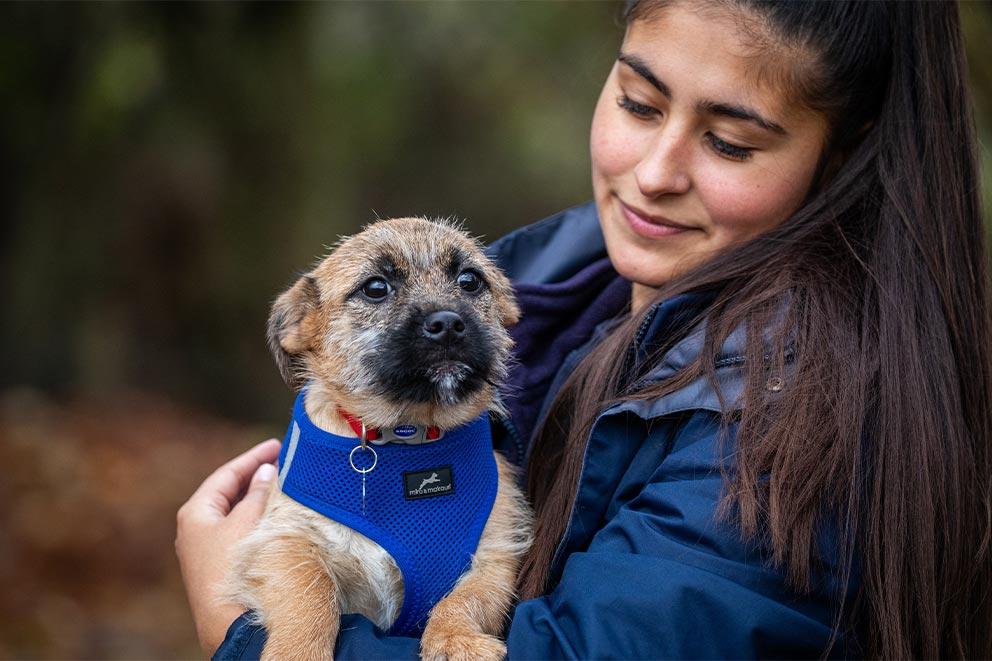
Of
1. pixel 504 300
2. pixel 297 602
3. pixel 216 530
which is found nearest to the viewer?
pixel 297 602

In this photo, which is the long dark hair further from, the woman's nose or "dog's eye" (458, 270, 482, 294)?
"dog's eye" (458, 270, 482, 294)

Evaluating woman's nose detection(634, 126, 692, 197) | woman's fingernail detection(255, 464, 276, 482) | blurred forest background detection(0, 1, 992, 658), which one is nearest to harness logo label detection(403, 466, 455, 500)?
woman's fingernail detection(255, 464, 276, 482)

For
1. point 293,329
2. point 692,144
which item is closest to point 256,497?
point 293,329

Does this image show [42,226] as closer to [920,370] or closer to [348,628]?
[348,628]

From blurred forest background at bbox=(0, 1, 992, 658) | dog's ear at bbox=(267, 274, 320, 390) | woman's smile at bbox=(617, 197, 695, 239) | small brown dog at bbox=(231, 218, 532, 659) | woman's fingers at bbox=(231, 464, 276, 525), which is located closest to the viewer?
small brown dog at bbox=(231, 218, 532, 659)

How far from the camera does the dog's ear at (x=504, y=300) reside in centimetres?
344

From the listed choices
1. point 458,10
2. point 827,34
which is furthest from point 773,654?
point 458,10

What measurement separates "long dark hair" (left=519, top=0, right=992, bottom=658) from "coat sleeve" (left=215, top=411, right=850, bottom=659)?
0.21ft

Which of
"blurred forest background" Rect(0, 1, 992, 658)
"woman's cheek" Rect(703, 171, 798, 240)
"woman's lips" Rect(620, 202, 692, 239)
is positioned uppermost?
"woman's cheek" Rect(703, 171, 798, 240)

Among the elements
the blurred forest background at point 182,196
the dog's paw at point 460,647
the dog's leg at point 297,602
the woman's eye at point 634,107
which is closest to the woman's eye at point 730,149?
the woman's eye at point 634,107

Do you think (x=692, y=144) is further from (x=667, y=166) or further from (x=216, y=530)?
(x=216, y=530)

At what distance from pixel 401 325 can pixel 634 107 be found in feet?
3.52

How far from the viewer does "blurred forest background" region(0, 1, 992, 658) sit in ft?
22.9

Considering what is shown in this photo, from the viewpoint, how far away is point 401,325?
3047 millimetres
